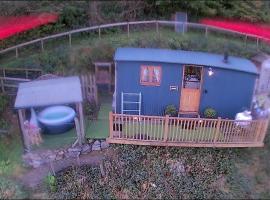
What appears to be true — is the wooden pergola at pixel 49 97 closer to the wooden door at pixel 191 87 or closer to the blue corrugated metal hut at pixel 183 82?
the blue corrugated metal hut at pixel 183 82

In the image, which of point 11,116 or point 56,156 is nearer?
point 56,156

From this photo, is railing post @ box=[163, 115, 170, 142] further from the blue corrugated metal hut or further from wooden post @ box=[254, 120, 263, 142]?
wooden post @ box=[254, 120, 263, 142]

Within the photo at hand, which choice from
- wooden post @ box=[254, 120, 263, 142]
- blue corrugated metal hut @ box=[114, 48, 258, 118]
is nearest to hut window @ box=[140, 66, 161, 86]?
blue corrugated metal hut @ box=[114, 48, 258, 118]

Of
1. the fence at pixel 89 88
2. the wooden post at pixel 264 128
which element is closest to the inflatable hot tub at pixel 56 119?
the fence at pixel 89 88

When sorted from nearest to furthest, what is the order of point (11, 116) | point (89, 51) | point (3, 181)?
point (3, 181) < point (11, 116) < point (89, 51)

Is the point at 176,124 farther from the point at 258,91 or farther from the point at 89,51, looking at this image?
the point at 89,51

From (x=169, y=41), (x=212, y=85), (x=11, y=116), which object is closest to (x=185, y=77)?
(x=212, y=85)
